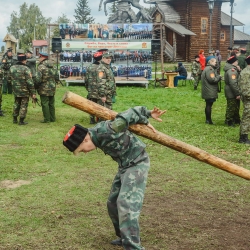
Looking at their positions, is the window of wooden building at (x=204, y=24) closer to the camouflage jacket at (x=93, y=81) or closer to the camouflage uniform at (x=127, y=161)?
the camouflage jacket at (x=93, y=81)

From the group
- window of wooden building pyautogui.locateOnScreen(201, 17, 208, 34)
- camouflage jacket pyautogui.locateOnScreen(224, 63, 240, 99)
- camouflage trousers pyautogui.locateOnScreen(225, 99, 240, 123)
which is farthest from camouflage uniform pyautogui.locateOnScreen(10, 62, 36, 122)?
window of wooden building pyautogui.locateOnScreen(201, 17, 208, 34)

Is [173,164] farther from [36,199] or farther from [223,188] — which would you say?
[36,199]

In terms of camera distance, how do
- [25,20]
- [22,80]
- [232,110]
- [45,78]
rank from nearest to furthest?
1. [232,110]
2. [22,80]
3. [45,78]
4. [25,20]

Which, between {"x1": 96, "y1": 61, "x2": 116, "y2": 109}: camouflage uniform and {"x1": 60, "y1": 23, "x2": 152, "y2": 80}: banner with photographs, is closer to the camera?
{"x1": 96, "y1": 61, "x2": 116, "y2": 109}: camouflage uniform

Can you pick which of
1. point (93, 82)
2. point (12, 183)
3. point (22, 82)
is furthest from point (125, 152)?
point (22, 82)

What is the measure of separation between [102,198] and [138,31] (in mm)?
19037

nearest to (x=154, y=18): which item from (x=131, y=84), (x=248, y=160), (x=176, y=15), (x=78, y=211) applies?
(x=176, y=15)

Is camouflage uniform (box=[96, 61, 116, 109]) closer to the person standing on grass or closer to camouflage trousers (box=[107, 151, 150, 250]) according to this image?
the person standing on grass

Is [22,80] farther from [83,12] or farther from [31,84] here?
[83,12]

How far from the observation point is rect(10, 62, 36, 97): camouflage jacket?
13086 millimetres

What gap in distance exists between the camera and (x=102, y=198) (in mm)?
6910

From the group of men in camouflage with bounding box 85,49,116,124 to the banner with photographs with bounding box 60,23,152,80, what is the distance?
472 inches

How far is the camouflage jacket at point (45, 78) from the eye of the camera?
1334 centimetres

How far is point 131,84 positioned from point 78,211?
20114mm
